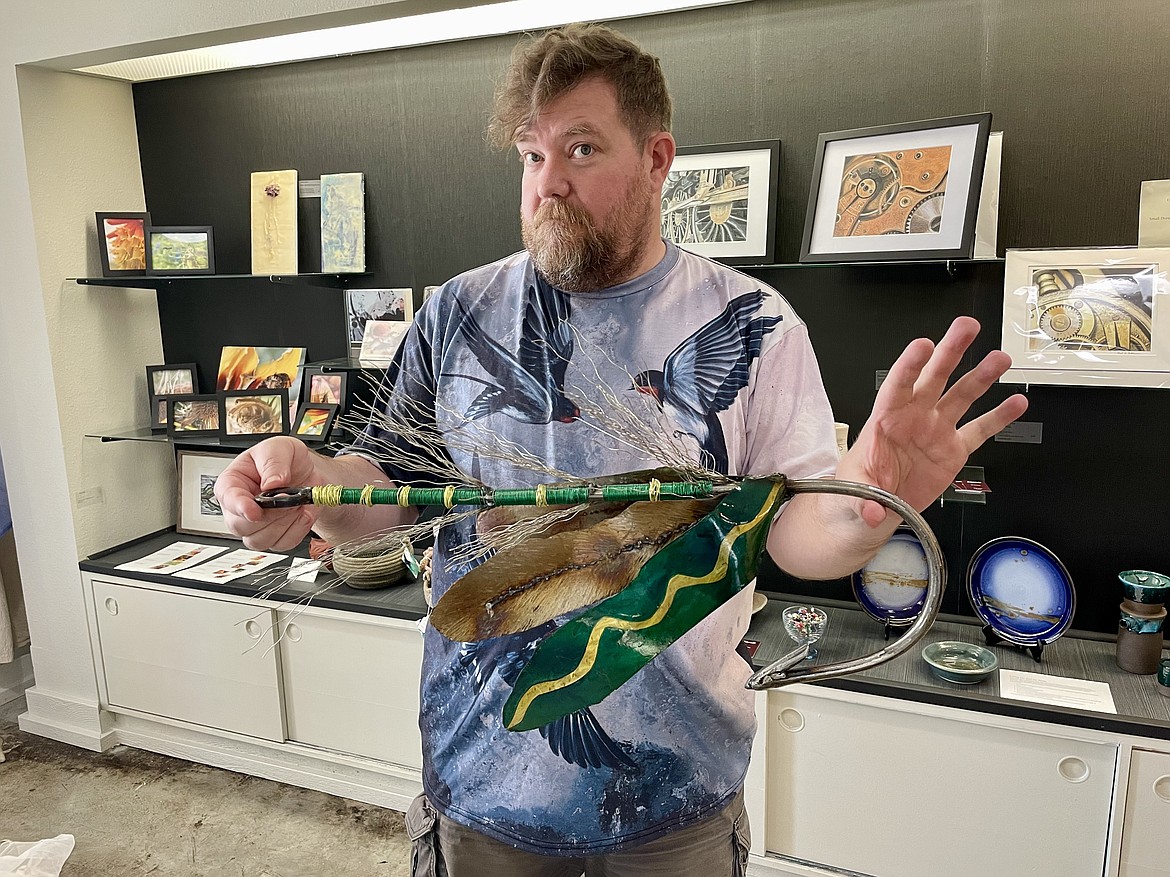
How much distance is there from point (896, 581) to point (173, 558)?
2336 mm

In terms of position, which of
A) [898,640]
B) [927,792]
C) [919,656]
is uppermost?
[898,640]

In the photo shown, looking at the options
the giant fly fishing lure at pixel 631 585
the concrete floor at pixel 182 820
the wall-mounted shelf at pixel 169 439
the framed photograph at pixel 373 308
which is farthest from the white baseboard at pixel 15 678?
the giant fly fishing lure at pixel 631 585

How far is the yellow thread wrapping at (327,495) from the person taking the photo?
0.84 m

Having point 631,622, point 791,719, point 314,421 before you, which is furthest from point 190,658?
point 631,622

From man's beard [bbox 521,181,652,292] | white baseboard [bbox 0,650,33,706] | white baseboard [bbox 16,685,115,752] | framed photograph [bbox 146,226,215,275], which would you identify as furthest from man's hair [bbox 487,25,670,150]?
Result: white baseboard [bbox 0,650,33,706]

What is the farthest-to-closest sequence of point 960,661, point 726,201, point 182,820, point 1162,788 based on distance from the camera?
point 182,820 < point 726,201 < point 960,661 < point 1162,788

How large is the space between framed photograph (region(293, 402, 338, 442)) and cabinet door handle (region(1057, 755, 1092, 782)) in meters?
2.15

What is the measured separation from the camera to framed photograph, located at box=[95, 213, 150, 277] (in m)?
2.88

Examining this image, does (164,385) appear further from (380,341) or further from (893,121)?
(893,121)

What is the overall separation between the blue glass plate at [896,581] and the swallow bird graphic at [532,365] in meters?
1.29

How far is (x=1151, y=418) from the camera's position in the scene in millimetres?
2049

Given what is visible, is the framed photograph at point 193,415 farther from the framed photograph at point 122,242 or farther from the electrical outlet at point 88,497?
the framed photograph at point 122,242

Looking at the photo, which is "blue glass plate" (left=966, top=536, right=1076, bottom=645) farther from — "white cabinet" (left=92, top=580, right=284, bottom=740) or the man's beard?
"white cabinet" (left=92, top=580, right=284, bottom=740)

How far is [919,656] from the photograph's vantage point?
6.94 feet
